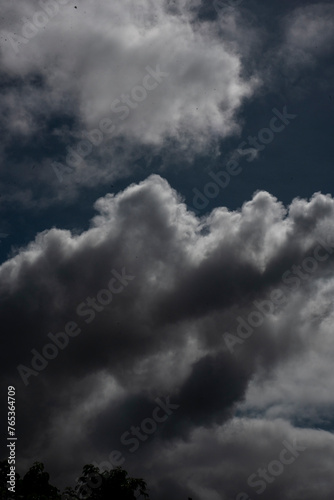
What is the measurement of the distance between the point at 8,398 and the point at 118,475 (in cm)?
974

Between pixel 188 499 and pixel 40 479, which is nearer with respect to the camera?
pixel 40 479

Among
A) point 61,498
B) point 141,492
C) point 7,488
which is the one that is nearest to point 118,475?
point 141,492

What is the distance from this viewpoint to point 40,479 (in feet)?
101

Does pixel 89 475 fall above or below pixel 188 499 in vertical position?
above

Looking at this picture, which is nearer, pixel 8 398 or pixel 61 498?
pixel 8 398

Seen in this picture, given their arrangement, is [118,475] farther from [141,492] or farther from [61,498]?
[61,498]

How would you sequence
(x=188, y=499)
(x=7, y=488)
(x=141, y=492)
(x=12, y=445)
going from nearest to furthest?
(x=12, y=445), (x=7, y=488), (x=141, y=492), (x=188, y=499)

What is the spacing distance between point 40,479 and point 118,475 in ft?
16.2

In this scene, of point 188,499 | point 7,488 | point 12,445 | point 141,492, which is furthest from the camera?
point 188,499

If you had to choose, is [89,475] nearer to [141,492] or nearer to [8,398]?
[141,492]

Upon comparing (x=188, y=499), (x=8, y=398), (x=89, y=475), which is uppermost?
(x=8, y=398)

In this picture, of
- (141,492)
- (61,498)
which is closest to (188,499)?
(141,492)

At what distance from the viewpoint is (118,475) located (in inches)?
1252

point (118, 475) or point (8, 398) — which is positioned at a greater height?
point (8, 398)
